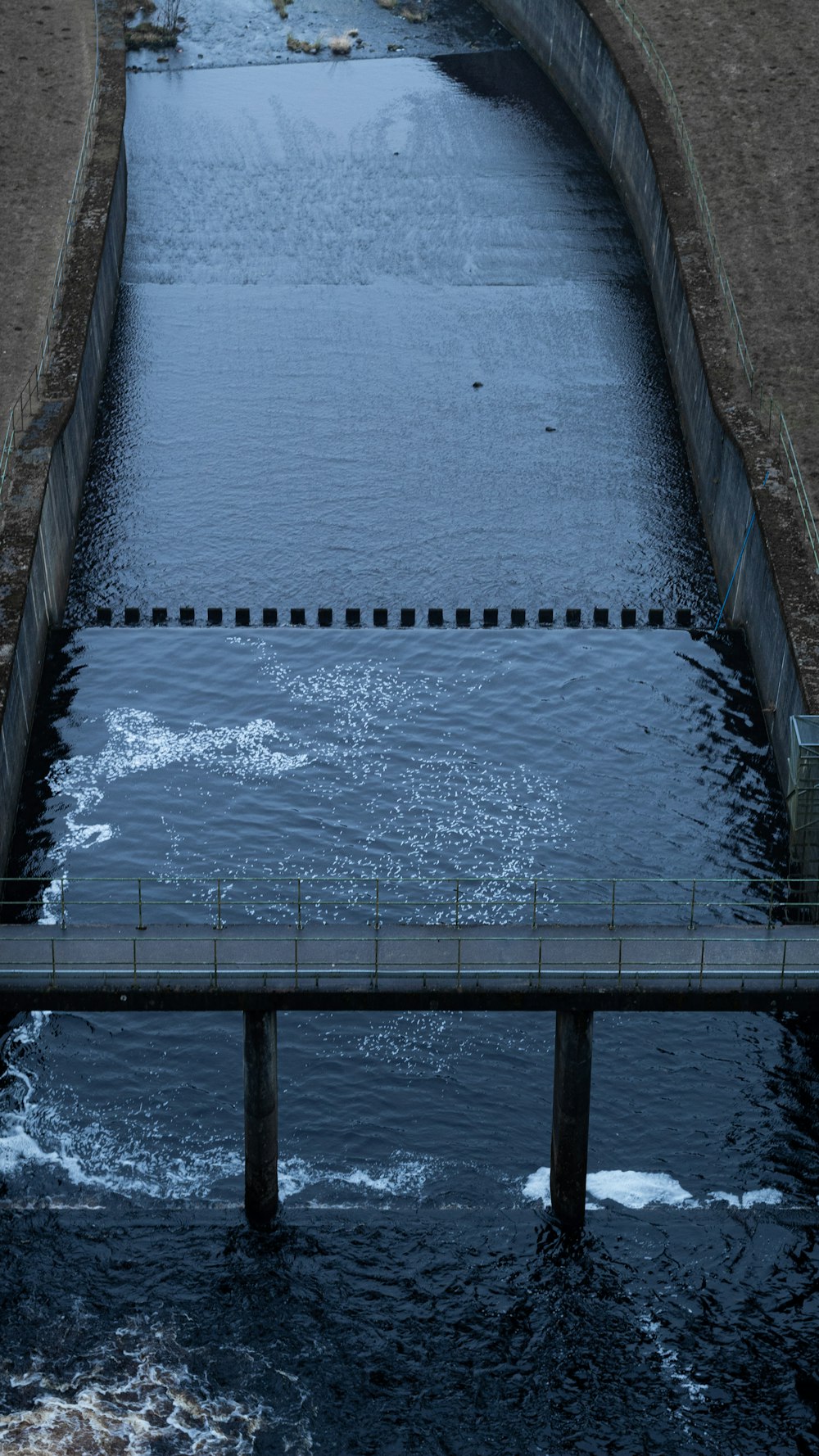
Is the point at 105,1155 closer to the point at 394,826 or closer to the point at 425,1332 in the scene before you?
the point at 425,1332

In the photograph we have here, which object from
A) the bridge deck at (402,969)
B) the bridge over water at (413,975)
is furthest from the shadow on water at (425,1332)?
the bridge deck at (402,969)

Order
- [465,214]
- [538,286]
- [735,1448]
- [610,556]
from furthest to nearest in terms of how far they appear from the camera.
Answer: [465,214] < [538,286] < [610,556] < [735,1448]

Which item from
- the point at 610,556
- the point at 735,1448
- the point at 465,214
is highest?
the point at 465,214

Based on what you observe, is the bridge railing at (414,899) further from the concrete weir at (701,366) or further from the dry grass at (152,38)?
the dry grass at (152,38)

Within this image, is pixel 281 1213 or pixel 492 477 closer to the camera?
pixel 281 1213

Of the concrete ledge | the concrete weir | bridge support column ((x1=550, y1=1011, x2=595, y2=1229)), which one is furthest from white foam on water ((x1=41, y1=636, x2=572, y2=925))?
bridge support column ((x1=550, y1=1011, x2=595, y2=1229))

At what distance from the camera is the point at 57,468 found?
54250 millimetres

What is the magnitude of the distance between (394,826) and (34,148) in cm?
3624

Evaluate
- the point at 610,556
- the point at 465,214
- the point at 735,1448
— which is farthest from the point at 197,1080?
the point at 465,214

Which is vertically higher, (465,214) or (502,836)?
(465,214)

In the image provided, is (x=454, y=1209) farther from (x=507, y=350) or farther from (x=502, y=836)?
(x=507, y=350)

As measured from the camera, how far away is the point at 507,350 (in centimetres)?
6738

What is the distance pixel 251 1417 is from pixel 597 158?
58.8 meters

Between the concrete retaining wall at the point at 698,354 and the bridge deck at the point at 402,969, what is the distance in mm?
11154
